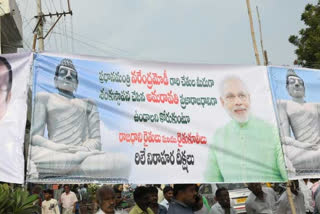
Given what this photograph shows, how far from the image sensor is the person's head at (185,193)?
15.1ft

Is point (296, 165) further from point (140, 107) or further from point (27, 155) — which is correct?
point (27, 155)

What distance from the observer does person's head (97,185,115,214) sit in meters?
4.55

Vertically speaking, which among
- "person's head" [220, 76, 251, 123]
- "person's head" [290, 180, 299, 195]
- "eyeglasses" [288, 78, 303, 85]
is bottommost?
"person's head" [290, 180, 299, 195]

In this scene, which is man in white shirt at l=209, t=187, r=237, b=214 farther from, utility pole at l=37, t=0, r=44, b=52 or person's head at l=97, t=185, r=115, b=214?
utility pole at l=37, t=0, r=44, b=52

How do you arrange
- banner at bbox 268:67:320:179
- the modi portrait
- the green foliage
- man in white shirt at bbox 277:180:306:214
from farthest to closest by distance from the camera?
man in white shirt at bbox 277:180:306:214
banner at bbox 268:67:320:179
the modi portrait
the green foliage

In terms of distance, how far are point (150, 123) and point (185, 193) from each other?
80 cm

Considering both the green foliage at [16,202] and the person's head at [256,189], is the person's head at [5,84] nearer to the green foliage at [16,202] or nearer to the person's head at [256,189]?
the green foliage at [16,202]

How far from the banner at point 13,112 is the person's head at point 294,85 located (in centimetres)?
302

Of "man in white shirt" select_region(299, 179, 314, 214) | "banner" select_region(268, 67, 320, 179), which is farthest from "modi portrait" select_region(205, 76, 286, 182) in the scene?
"man in white shirt" select_region(299, 179, 314, 214)

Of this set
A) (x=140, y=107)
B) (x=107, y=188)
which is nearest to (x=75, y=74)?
(x=140, y=107)

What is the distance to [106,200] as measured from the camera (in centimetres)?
456

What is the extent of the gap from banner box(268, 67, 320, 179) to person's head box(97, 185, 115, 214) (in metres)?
2.04

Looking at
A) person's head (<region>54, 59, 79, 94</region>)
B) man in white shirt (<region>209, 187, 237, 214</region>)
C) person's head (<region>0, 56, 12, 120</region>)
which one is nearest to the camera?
person's head (<region>0, 56, 12, 120</region>)

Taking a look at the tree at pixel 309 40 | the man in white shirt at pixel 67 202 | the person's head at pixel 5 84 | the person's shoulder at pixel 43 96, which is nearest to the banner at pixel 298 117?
the person's shoulder at pixel 43 96
